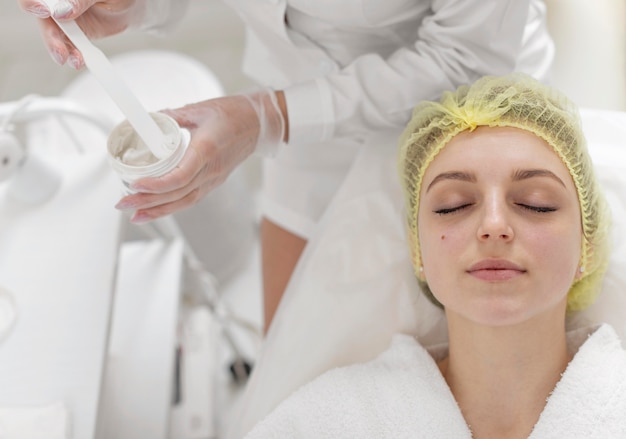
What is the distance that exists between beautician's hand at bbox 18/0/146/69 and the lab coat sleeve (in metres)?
0.31

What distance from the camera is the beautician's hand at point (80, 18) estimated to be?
3.61 ft

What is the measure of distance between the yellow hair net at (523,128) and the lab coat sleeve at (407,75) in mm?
59

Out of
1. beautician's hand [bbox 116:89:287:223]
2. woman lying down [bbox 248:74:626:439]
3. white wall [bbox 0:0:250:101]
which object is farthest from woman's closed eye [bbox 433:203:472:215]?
white wall [bbox 0:0:250:101]

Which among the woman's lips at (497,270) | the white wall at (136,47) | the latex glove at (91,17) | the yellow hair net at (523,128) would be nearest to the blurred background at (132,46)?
the white wall at (136,47)

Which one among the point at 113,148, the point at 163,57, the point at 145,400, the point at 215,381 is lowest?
the point at 215,381

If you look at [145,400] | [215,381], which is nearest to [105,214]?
[145,400]

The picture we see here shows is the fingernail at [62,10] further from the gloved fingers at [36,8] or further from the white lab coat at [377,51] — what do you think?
the white lab coat at [377,51]

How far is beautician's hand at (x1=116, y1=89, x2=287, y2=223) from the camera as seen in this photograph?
44.8 inches

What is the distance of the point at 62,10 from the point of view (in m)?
1.10

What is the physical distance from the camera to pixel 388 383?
4.25 ft

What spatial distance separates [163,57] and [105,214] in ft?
2.72

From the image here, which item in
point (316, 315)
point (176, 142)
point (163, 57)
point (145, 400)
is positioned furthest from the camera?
point (163, 57)

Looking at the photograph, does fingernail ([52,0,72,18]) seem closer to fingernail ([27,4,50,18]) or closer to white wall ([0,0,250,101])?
fingernail ([27,4,50,18])

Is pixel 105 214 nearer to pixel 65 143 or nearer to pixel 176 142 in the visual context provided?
pixel 176 142
